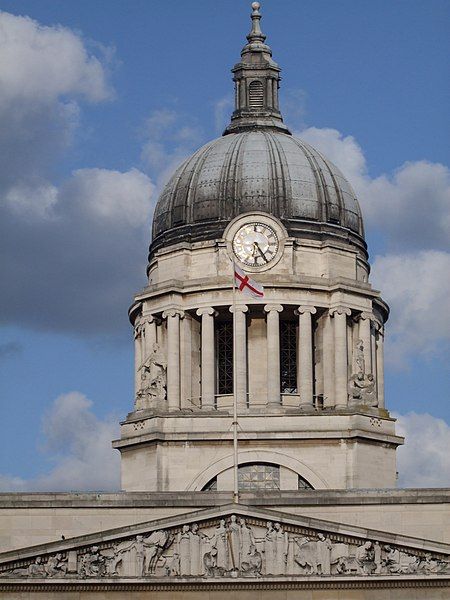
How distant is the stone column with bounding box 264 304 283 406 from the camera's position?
361 ft

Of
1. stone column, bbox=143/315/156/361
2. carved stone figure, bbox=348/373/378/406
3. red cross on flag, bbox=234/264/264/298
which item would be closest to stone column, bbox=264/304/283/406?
carved stone figure, bbox=348/373/378/406

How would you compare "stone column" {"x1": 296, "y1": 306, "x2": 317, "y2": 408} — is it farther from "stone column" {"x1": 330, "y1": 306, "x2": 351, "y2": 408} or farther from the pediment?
the pediment

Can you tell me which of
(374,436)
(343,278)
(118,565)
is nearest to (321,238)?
(343,278)

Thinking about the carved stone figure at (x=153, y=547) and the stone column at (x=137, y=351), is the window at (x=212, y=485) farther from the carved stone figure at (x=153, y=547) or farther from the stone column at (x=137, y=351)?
the carved stone figure at (x=153, y=547)

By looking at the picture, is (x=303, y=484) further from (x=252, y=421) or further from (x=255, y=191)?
(x=255, y=191)

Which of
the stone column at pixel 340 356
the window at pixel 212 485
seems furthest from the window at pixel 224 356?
the window at pixel 212 485

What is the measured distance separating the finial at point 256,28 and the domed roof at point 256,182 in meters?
0.89

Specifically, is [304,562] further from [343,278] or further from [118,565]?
[343,278]

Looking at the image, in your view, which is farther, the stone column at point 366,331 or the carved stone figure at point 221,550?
the stone column at point 366,331

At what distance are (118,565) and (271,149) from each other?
90.2ft

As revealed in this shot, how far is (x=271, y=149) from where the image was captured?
4528 inches

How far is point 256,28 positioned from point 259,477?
23.8 metres

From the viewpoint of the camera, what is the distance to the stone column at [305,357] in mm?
110438

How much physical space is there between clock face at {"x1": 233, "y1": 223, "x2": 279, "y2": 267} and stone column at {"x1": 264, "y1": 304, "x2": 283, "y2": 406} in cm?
222
